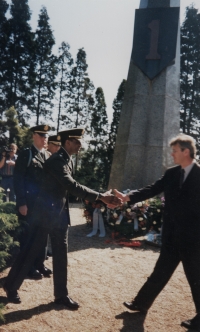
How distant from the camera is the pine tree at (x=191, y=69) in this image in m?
24.6

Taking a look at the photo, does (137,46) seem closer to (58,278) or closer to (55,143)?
(55,143)

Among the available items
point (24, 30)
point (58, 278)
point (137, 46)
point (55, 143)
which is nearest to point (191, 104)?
point (24, 30)

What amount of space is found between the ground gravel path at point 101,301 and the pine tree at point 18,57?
22.3 m

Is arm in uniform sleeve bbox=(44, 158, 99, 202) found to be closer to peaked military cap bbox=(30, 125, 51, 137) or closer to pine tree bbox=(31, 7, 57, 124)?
peaked military cap bbox=(30, 125, 51, 137)

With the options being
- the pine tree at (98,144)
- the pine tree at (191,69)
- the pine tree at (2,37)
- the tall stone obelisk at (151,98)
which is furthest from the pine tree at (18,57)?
the tall stone obelisk at (151,98)

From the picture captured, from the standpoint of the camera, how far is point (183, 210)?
9.61 feet

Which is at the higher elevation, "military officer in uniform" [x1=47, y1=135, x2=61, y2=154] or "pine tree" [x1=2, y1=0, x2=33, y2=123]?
"pine tree" [x1=2, y1=0, x2=33, y2=123]

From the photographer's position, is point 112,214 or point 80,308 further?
point 112,214

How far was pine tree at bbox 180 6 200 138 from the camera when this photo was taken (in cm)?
2462

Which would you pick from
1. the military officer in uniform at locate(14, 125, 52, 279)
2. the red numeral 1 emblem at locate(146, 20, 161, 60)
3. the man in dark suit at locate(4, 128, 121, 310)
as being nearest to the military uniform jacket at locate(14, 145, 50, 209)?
the military officer in uniform at locate(14, 125, 52, 279)

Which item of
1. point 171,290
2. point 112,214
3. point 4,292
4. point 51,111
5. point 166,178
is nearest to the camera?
point 166,178

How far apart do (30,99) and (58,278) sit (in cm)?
2434

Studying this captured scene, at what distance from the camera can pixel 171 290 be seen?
400 centimetres

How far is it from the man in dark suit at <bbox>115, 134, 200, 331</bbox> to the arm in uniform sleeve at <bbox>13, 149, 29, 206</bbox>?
1.92 m
